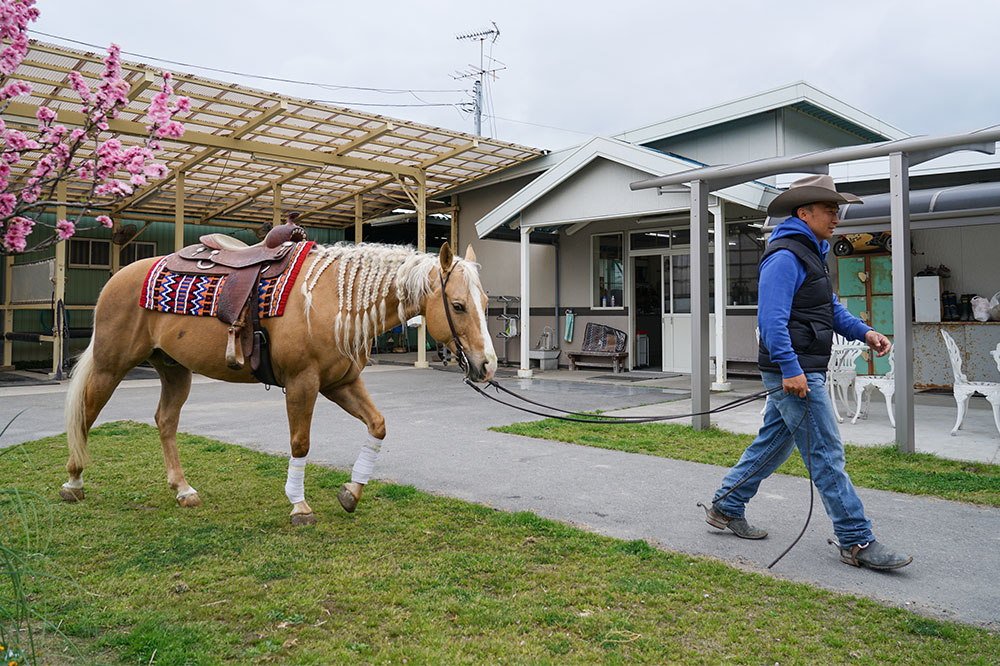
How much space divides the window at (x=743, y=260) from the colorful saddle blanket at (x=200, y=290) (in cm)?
984

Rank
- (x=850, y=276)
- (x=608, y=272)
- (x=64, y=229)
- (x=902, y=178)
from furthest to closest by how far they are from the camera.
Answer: (x=608, y=272) < (x=850, y=276) < (x=902, y=178) < (x=64, y=229)

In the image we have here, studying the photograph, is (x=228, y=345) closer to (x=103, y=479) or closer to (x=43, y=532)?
(x=43, y=532)

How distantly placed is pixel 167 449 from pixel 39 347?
17.0 metres

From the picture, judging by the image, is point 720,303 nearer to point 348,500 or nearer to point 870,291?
point 870,291

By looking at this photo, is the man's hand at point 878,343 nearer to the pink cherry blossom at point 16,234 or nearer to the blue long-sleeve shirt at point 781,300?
the blue long-sleeve shirt at point 781,300

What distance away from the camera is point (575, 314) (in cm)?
1505

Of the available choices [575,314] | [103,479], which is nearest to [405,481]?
[103,479]

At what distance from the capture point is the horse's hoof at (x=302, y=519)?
3.93 metres

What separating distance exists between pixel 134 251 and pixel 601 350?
14327mm

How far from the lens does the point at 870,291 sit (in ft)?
34.7

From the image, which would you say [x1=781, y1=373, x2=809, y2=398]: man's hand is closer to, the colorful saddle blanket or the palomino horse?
the palomino horse

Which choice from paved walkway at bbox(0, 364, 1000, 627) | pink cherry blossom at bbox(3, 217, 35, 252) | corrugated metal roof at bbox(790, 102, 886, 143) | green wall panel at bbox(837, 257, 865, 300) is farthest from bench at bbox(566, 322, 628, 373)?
pink cherry blossom at bbox(3, 217, 35, 252)

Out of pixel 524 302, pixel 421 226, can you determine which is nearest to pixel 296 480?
pixel 524 302

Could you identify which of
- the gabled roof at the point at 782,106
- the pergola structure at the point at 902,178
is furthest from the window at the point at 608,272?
the pergola structure at the point at 902,178
